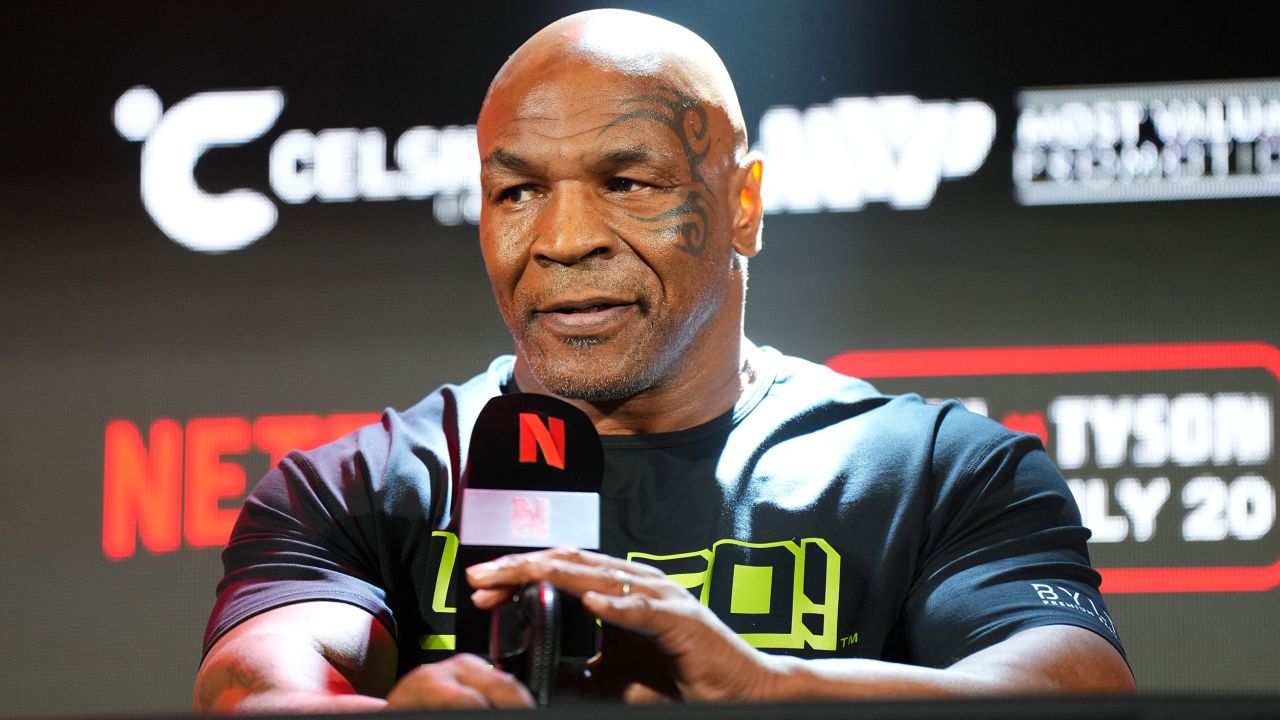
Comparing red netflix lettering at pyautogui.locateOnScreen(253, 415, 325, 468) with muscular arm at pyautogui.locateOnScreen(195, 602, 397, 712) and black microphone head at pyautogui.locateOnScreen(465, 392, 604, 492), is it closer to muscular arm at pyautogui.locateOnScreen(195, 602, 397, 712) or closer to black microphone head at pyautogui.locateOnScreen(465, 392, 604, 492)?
muscular arm at pyautogui.locateOnScreen(195, 602, 397, 712)

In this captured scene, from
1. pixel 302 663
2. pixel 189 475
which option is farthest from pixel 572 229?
pixel 189 475

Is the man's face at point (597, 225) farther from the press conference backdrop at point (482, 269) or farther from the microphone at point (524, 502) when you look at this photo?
the press conference backdrop at point (482, 269)

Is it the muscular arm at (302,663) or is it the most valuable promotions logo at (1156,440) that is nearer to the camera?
the muscular arm at (302,663)

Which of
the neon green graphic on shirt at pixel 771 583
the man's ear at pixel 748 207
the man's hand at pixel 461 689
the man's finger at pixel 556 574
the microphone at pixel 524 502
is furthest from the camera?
the man's ear at pixel 748 207

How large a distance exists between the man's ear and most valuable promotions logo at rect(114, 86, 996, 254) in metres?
0.72

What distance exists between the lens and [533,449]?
1311 mm

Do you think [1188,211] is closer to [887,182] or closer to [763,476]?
[887,182]

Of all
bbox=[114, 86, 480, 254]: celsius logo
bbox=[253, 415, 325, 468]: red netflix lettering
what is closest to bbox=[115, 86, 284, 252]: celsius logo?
bbox=[114, 86, 480, 254]: celsius logo

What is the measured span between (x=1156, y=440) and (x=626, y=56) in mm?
1344

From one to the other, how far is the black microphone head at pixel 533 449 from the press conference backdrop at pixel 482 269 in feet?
4.21

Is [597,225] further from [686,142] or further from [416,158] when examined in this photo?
[416,158]

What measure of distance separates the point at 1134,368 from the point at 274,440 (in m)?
1.58

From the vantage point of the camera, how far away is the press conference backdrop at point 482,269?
251cm

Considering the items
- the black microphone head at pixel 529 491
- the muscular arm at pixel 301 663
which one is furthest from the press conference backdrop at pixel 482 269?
the black microphone head at pixel 529 491
